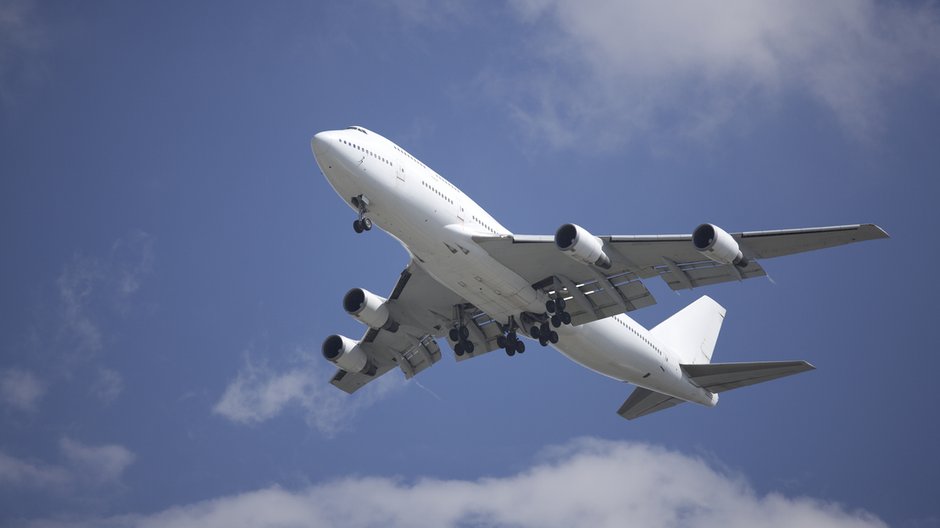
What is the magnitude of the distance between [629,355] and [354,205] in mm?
12376

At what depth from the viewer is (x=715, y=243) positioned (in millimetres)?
31047

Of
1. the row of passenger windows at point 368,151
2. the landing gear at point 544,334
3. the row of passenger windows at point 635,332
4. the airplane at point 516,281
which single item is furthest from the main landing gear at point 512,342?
the row of passenger windows at point 368,151

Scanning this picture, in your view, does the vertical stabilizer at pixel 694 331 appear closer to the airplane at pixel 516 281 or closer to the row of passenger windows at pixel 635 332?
the airplane at pixel 516 281

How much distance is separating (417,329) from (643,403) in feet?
33.0

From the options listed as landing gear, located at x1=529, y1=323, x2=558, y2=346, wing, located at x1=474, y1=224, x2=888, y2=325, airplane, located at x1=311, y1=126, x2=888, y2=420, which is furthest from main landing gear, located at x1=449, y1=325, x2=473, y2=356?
wing, located at x1=474, y1=224, x2=888, y2=325

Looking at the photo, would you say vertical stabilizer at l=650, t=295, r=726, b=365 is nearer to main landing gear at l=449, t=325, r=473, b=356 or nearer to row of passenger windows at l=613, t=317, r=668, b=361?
row of passenger windows at l=613, t=317, r=668, b=361

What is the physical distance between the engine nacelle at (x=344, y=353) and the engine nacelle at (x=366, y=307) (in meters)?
2.77

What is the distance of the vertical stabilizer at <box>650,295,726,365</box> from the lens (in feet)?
145

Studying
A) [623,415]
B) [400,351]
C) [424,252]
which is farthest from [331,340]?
[623,415]

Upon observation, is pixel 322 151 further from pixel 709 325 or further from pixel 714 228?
pixel 709 325

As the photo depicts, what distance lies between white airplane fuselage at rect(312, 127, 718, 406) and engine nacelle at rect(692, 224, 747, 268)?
263 inches

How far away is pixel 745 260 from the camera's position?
3209 centimetres

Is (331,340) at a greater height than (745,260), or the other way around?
(331,340)

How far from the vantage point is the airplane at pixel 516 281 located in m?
32.1
